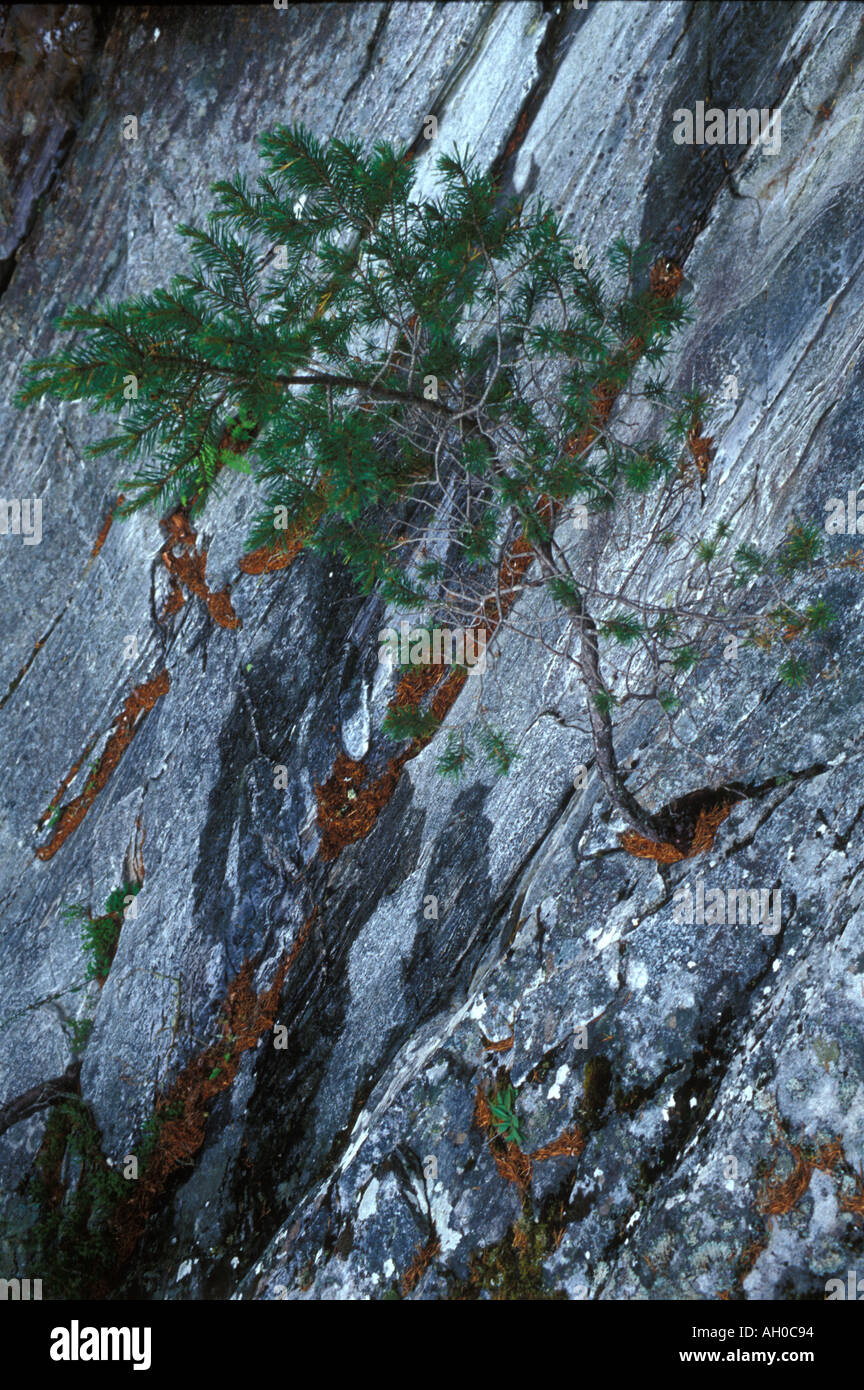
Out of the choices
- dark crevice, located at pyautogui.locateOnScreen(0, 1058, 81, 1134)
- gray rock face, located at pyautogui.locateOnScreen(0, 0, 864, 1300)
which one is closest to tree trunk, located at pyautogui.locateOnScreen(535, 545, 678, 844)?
gray rock face, located at pyautogui.locateOnScreen(0, 0, 864, 1300)

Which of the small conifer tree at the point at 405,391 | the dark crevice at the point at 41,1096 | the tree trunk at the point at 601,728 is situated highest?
the small conifer tree at the point at 405,391

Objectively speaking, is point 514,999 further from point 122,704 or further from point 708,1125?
point 122,704

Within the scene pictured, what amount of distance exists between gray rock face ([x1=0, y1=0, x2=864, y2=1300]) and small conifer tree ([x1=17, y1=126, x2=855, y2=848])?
0.39m

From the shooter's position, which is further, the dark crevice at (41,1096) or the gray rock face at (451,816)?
the dark crevice at (41,1096)

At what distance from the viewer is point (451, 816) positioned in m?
5.59

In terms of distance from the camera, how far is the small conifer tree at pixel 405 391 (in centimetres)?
295

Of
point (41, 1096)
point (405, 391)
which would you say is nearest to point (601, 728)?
point (405, 391)

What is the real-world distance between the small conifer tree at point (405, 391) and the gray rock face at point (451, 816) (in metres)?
0.39

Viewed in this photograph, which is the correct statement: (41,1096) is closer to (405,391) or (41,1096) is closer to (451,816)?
(451,816)

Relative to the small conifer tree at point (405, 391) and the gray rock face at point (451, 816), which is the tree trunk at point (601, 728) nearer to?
the small conifer tree at point (405, 391)

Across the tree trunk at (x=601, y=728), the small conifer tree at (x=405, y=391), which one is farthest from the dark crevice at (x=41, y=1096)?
the tree trunk at (x=601, y=728)

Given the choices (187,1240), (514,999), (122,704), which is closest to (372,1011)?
(514,999)

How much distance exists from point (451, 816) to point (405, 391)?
303 cm

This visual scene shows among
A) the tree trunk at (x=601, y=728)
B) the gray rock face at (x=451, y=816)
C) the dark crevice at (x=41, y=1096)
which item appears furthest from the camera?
the dark crevice at (x=41, y=1096)
